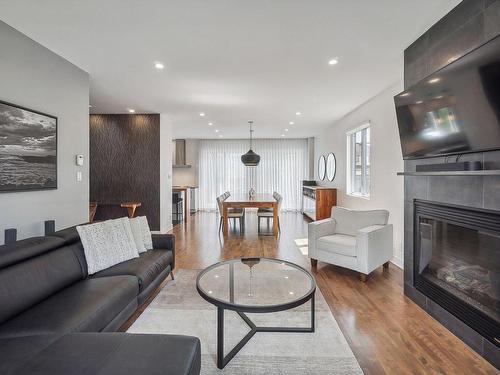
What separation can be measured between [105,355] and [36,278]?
3.30ft

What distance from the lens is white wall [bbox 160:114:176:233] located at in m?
5.71

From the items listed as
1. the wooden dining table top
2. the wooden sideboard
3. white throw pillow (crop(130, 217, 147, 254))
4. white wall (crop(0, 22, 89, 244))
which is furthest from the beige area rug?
the wooden sideboard

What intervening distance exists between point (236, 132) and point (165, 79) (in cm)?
450

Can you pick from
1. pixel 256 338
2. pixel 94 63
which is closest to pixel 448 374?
pixel 256 338

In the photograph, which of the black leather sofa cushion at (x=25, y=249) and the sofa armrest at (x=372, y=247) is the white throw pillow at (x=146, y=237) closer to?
the black leather sofa cushion at (x=25, y=249)

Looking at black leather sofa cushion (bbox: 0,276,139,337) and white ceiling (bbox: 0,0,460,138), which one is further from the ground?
white ceiling (bbox: 0,0,460,138)

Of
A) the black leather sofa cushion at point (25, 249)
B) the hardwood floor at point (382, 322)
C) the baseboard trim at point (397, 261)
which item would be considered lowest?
the hardwood floor at point (382, 322)

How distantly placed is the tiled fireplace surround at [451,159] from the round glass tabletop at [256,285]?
117 cm

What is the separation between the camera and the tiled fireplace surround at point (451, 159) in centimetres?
187

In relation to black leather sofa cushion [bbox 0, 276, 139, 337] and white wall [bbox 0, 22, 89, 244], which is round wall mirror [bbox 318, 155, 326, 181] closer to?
white wall [bbox 0, 22, 89, 244]

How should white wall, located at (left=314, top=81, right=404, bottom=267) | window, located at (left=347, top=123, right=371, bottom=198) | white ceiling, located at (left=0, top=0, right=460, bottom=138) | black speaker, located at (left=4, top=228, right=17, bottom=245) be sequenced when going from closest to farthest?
white ceiling, located at (left=0, top=0, right=460, bottom=138), black speaker, located at (left=4, top=228, right=17, bottom=245), white wall, located at (left=314, top=81, right=404, bottom=267), window, located at (left=347, top=123, right=371, bottom=198)

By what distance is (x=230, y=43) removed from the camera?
2703mm

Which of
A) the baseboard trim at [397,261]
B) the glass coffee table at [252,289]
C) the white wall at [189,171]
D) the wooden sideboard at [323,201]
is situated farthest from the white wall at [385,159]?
the white wall at [189,171]

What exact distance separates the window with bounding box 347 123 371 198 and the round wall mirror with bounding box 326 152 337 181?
94 cm
